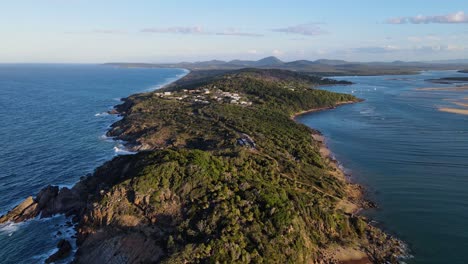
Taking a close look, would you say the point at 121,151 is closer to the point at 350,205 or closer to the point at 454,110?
the point at 350,205

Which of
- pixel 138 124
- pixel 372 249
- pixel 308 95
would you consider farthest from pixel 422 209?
pixel 308 95

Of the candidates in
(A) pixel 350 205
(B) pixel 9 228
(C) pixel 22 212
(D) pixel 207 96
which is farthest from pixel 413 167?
(D) pixel 207 96

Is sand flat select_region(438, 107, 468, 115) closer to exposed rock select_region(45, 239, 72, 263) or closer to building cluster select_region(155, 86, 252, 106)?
building cluster select_region(155, 86, 252, 106)

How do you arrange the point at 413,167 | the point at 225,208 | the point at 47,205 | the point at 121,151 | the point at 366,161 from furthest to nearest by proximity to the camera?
the point at 121,151 → the point at 366,161 → the point at 413,167 → the point at 47,205 → the point at 225,208

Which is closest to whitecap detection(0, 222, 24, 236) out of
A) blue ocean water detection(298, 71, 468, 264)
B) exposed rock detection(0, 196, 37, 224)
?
exposed rock detection(0, 196, 37, 224)

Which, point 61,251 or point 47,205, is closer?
point 61,251

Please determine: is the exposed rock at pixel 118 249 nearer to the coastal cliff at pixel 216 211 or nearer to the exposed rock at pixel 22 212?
the coastal cliff at pixel 216 211
